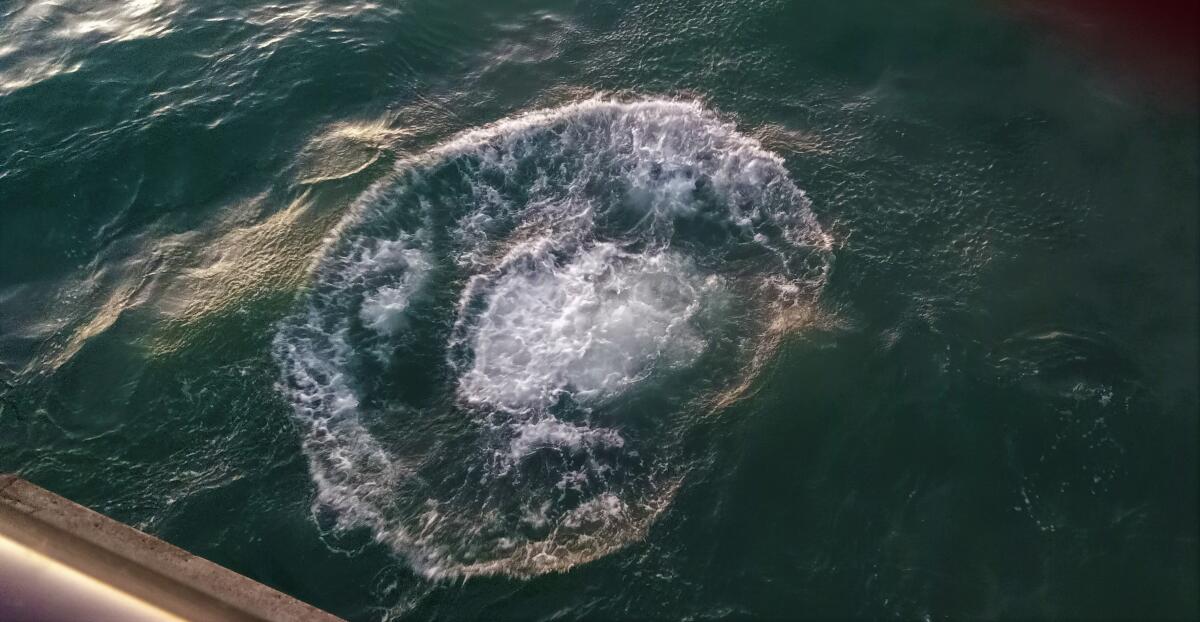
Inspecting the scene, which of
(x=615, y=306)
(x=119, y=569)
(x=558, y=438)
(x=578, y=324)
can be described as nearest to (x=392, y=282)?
(x=578, y=324)

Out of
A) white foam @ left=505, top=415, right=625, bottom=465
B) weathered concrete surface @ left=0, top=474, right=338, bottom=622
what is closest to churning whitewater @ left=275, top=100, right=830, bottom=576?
white foam @ left=505, top=415, right=625, bottom=465

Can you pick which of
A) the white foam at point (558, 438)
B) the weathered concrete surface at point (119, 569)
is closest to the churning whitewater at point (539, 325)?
the white foam at point (558, 438)

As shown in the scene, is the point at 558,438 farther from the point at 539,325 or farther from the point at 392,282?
the point at 392,282

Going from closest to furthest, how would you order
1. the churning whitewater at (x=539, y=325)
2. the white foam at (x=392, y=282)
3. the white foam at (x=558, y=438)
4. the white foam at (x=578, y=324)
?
the churning whitewater at (x=539, y=325), the white foam at (x=558, y=438), the white foam at (x=578, y=324), the white foam at (x=392, y=282)

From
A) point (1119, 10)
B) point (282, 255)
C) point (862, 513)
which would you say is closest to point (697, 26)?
point (1119, 10)

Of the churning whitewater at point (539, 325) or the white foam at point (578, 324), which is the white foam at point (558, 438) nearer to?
the churning whitewater at point (539, 325)

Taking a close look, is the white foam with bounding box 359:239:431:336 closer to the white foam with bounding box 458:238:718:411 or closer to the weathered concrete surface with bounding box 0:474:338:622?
the white foam with bounding box 458:238:718:411
